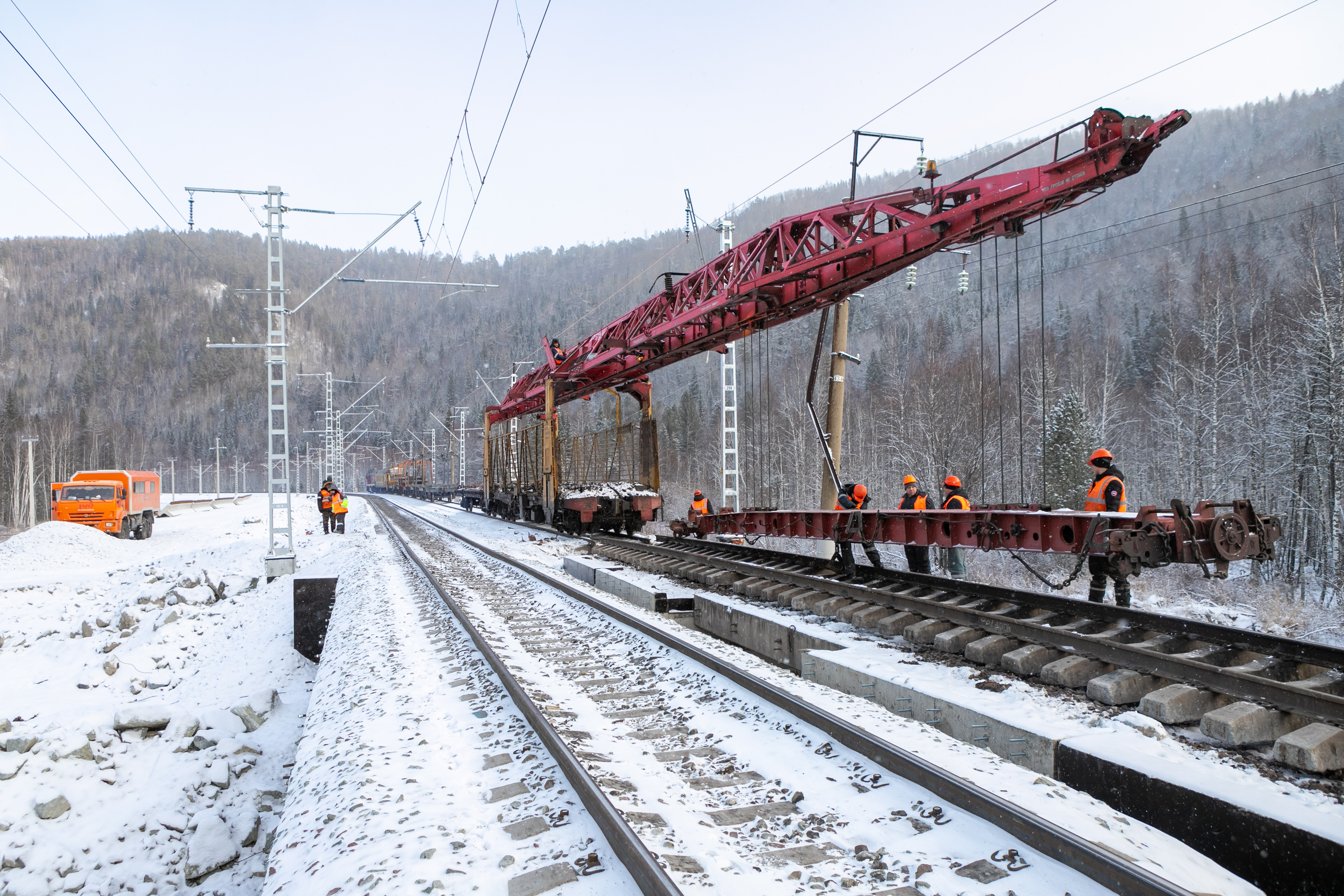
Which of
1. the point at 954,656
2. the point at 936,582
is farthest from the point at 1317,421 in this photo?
the point at 954,656

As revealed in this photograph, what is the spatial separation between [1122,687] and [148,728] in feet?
26.4

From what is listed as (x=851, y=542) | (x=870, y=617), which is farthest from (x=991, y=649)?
(x=851, y=542)

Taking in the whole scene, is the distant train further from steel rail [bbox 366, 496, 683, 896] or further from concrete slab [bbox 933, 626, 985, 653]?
concrete slab [bbox 933, 626, 985, 653]

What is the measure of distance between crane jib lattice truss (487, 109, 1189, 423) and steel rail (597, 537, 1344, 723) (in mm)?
3591

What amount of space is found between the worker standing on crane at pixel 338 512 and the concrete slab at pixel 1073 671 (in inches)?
804

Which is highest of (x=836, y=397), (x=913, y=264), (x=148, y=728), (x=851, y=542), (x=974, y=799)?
(x=913, y=264)

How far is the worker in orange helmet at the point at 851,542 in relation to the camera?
9.29 meters

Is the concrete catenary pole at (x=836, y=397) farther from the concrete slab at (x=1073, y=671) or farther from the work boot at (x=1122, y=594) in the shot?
the concrete slab at (x=1073, y=671)

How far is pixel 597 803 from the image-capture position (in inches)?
129

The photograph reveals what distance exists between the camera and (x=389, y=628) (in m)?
7.90

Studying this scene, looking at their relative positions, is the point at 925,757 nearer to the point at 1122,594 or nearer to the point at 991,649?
the point at 991,649

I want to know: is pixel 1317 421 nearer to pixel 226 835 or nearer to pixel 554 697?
pixel 554 697

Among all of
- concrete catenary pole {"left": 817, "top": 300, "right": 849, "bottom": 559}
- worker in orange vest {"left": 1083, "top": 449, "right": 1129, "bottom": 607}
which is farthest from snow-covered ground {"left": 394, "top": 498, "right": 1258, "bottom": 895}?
concrete catenary pole {"left": 817, "top": 300, "right": 849, "bottom": 559}

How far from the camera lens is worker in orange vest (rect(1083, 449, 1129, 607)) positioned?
23.5 feet
